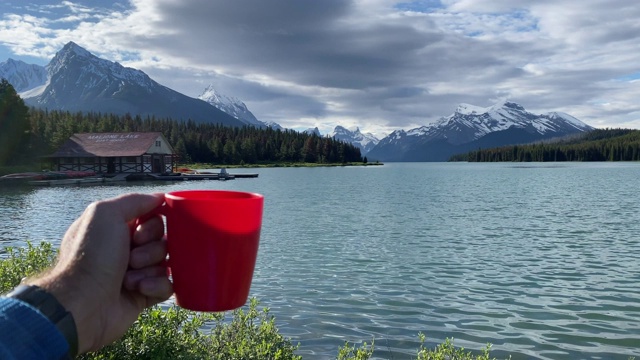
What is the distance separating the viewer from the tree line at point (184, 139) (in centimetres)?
6644

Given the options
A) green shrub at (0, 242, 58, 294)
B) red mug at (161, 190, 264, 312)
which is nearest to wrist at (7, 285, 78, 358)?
red mug at (161, 190, 264, 312)

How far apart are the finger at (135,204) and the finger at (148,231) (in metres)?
0.05

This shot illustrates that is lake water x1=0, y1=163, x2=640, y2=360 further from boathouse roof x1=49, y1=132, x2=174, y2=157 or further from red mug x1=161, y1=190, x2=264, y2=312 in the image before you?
boathouse roof x1=49, y1=132, x2=174, y2=157

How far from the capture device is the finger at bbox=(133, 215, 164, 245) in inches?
78.2

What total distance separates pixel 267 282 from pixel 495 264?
795 centimetres

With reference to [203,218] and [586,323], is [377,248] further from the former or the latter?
[203,218]

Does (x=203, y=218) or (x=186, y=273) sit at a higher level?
(x=203, y=218)

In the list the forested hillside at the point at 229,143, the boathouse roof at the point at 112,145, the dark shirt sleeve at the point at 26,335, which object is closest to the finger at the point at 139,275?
the dark shirt sleeve at the point at 26,335

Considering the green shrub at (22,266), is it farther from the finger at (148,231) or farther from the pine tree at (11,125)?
the pine tree at (11,125)

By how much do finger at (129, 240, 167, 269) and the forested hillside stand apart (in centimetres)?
11097

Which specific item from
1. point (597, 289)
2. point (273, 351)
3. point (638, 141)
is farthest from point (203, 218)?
point (638, 141)

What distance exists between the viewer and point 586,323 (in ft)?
34.7

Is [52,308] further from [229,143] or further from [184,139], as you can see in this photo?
[184,139]

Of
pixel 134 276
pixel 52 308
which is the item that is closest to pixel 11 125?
pixel 134 276
